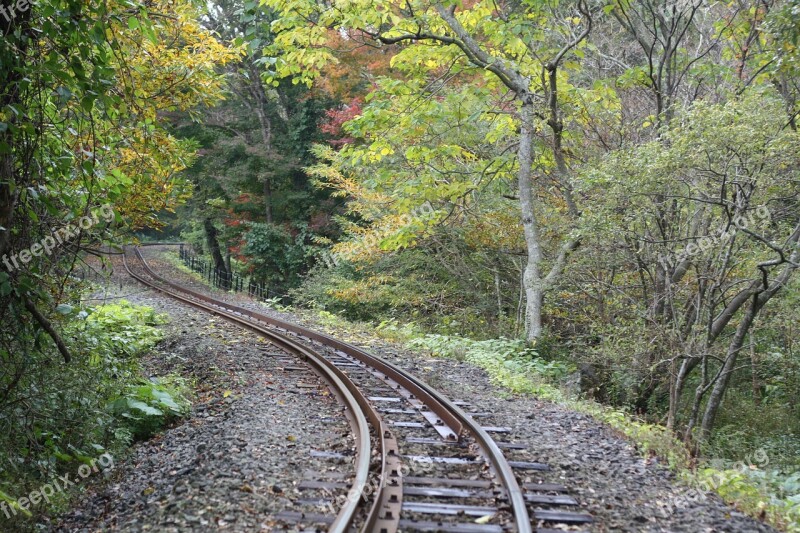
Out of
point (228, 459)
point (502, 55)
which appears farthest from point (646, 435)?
point (502, 55)

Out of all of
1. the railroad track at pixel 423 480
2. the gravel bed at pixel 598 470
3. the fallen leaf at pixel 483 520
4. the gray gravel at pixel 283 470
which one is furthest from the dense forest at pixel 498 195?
the fallen leaf at pixel 483 520

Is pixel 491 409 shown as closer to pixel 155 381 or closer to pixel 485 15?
pixel 155 381

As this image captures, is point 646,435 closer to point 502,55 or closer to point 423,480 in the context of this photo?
point 423,480

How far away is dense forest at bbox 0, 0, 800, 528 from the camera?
18.6ft

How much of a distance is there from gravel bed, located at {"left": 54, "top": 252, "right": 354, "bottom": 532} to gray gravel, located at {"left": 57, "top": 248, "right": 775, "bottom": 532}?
0.02 metres

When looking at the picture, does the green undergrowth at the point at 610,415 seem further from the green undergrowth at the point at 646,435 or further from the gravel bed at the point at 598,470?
the gravel bed at the point at 598,470

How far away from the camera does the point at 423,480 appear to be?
5168 millimetres

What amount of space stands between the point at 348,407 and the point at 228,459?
6.78 ft

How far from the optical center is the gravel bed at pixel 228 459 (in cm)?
463

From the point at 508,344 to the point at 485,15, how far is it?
6.82m

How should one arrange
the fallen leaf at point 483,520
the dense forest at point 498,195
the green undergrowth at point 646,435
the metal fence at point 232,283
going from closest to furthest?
the fallen leaf at point 483,520 < the green undergrowth at point 646,435 < the dense forest at point 498,195 < the metal fence at point 232,283

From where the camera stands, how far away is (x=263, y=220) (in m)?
27.3

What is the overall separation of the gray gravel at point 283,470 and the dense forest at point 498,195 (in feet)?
2.77

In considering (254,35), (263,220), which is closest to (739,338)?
(254,35)
